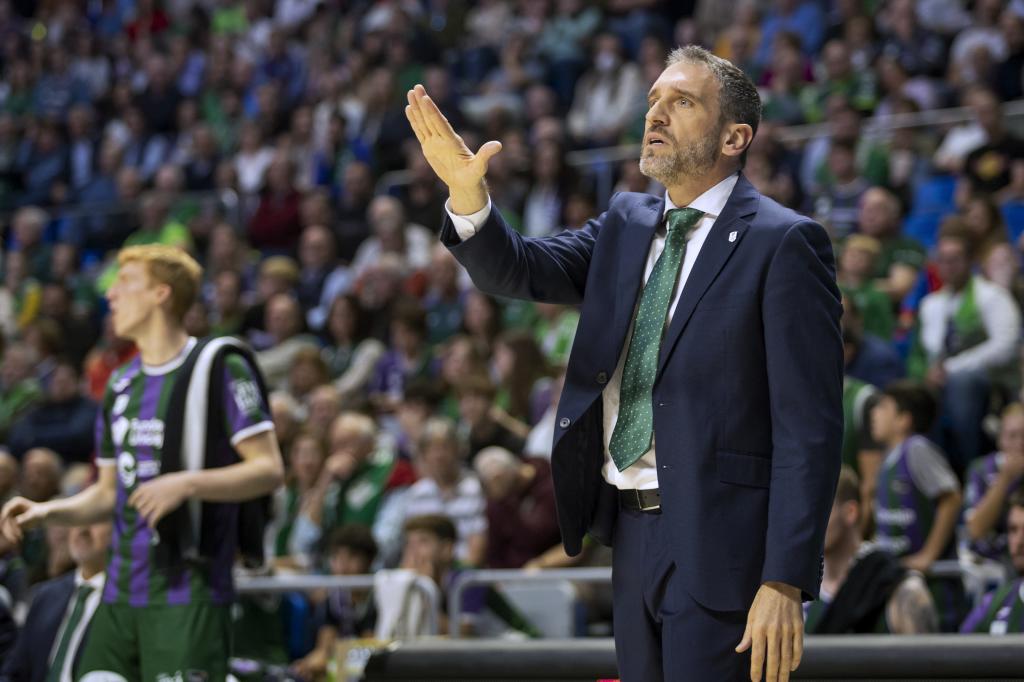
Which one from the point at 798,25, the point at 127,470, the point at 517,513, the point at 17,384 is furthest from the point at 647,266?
the point at 798,25

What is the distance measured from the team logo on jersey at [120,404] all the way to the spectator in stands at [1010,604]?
3184mm

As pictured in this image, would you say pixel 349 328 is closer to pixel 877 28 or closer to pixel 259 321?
pixel 259 321

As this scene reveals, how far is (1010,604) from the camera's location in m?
5.50

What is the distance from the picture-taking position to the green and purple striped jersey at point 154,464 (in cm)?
460

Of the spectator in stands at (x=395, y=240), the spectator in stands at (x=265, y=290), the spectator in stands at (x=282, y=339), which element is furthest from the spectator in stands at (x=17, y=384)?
the spectator in stands at (x=395, y=240)

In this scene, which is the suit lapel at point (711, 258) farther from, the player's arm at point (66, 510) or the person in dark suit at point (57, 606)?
the person in dark suit at point (57, 606)

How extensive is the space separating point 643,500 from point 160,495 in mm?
1863

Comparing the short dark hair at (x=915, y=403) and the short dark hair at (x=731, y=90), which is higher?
the short dark hair at (x=731, y=90)

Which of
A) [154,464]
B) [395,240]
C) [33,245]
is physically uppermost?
[33,245]

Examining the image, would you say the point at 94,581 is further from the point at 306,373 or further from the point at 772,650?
the point at 306,373

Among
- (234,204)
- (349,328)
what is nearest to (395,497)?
(349,328)

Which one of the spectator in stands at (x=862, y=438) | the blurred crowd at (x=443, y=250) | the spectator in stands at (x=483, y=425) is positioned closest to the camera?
the blurred crowd at (x=443, y=250)

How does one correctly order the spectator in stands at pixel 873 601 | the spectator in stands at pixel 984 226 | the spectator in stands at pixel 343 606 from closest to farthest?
1. the spectator in stands at pixel 873 601
2. the spectator in stands at pixel 343 606
3. the spectator in stands at pixel 984 226

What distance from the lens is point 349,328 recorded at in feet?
34.6
